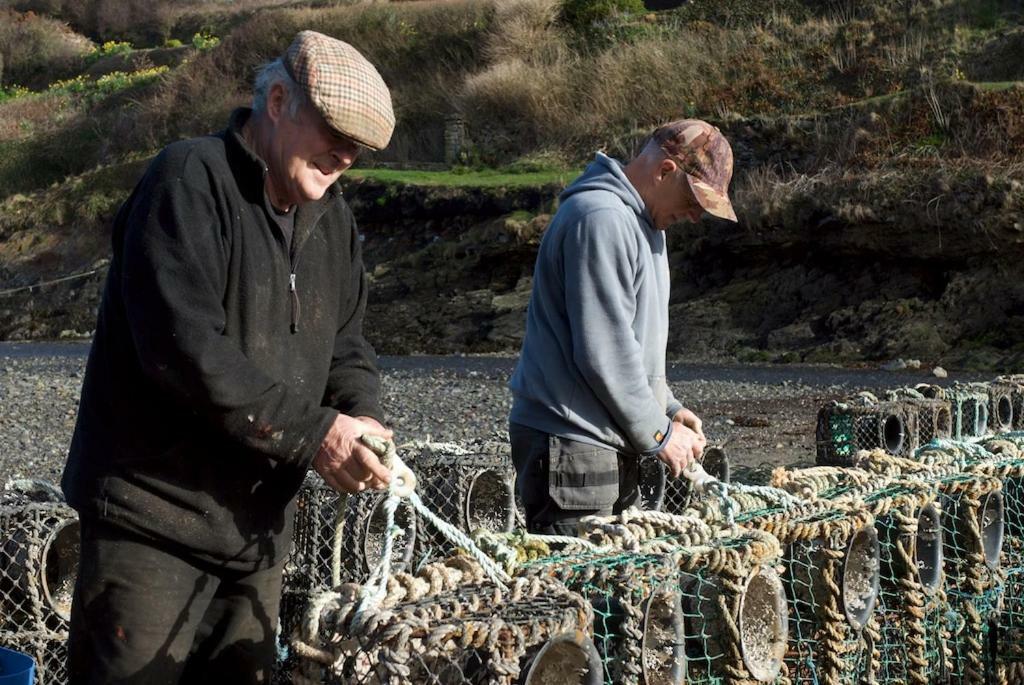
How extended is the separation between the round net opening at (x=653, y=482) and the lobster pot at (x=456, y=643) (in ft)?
9.46

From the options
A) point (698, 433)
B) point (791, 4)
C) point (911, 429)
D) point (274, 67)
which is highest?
point (274, 67)

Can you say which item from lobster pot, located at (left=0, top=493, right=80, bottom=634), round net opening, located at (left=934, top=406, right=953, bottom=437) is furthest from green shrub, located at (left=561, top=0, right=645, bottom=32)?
lobster pot, located at (left=0, top=493, right=80, bottom=634)

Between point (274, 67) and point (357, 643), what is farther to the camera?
point (274, 67)

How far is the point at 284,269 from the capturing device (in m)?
2.41

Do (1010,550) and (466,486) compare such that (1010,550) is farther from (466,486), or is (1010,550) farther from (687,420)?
(466,486)

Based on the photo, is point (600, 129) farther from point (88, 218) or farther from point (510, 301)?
point (88, 218)

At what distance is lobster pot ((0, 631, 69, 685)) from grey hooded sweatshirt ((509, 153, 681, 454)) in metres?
1.43

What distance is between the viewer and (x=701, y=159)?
334 centimetres

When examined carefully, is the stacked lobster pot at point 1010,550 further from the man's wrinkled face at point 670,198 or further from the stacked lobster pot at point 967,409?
the stacked lobster pot at point 967,409

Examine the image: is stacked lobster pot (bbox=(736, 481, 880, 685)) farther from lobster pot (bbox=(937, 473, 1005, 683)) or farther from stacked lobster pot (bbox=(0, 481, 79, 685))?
stacked lobster pot (bbox=(0, 481, 79, 685))

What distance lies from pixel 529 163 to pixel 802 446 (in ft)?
63.4

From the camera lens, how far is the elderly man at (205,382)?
7.22 feet

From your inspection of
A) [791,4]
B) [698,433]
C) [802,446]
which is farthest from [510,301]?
[698,433]

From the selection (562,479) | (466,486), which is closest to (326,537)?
(466,486)
